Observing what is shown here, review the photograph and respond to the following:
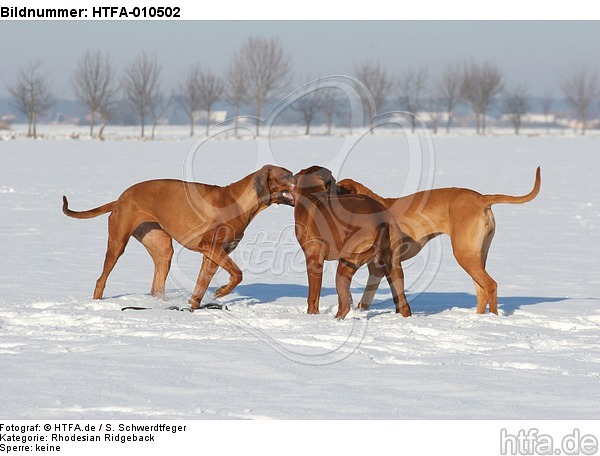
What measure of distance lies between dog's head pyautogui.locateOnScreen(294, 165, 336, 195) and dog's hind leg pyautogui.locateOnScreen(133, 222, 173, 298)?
161cm

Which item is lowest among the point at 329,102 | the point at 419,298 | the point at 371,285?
the point at 419,298

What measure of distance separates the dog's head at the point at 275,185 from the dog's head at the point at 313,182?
0.06 metres

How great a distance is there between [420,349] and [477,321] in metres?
1.38

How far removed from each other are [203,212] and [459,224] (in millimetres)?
2382

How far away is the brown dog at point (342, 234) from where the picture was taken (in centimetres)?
788

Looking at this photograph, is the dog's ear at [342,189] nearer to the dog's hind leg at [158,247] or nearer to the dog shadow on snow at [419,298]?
the dog shadow on snow at [419,298]

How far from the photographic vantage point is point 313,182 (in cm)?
812

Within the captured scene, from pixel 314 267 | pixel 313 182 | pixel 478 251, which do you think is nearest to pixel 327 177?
pixel 313 182

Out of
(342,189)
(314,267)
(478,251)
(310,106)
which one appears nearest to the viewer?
(314,267)

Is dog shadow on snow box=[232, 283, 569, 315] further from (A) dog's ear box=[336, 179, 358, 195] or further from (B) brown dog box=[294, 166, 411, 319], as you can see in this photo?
(A) dog's ear box=[336, 179, 358, 195]

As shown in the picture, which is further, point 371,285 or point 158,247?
point 158,247

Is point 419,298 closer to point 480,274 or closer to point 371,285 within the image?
point 371,285
